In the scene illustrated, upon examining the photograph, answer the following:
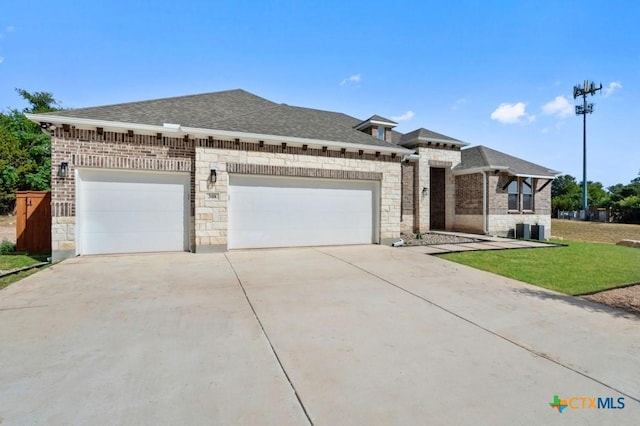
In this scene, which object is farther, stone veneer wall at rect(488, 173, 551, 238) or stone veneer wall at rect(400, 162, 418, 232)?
stone veneer wall at rect(400, 162, 418, 232)

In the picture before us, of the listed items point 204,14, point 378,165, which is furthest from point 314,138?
point 204,14

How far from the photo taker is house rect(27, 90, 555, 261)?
8242mm

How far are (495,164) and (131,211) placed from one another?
16412 mm

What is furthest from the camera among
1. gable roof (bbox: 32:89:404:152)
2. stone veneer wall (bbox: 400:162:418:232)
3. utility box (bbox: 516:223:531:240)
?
stone veneer wall (bbox: 400:162:418:232)

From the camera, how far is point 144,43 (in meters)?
9.79

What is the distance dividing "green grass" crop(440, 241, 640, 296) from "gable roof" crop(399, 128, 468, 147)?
25.2 feet

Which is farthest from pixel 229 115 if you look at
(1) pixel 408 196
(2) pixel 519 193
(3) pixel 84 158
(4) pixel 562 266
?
(2) pixel 519 193

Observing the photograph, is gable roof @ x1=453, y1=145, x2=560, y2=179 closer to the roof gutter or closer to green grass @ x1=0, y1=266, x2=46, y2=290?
the roof gutter

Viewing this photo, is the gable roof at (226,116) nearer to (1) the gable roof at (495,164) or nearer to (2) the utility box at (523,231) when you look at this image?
(1) the gable roof at (495,164)

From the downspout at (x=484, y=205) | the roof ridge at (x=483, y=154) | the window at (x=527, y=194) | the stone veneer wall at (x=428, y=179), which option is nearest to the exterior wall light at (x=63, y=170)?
the stone veneer wall at (x=428, y=179)

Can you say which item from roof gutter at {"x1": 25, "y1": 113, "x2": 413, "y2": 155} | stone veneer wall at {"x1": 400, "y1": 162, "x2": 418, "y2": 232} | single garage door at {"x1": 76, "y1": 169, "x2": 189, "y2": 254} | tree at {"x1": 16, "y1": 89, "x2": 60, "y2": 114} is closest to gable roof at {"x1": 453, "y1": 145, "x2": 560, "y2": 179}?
stone veneer wall at {"x1": 400, "y1": 162, "x2": 418, "y2": 232}

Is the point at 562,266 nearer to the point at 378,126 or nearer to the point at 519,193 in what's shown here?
the point at 519,193

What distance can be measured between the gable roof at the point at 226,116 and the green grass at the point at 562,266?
5.16m

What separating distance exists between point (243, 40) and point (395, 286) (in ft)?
33.2
